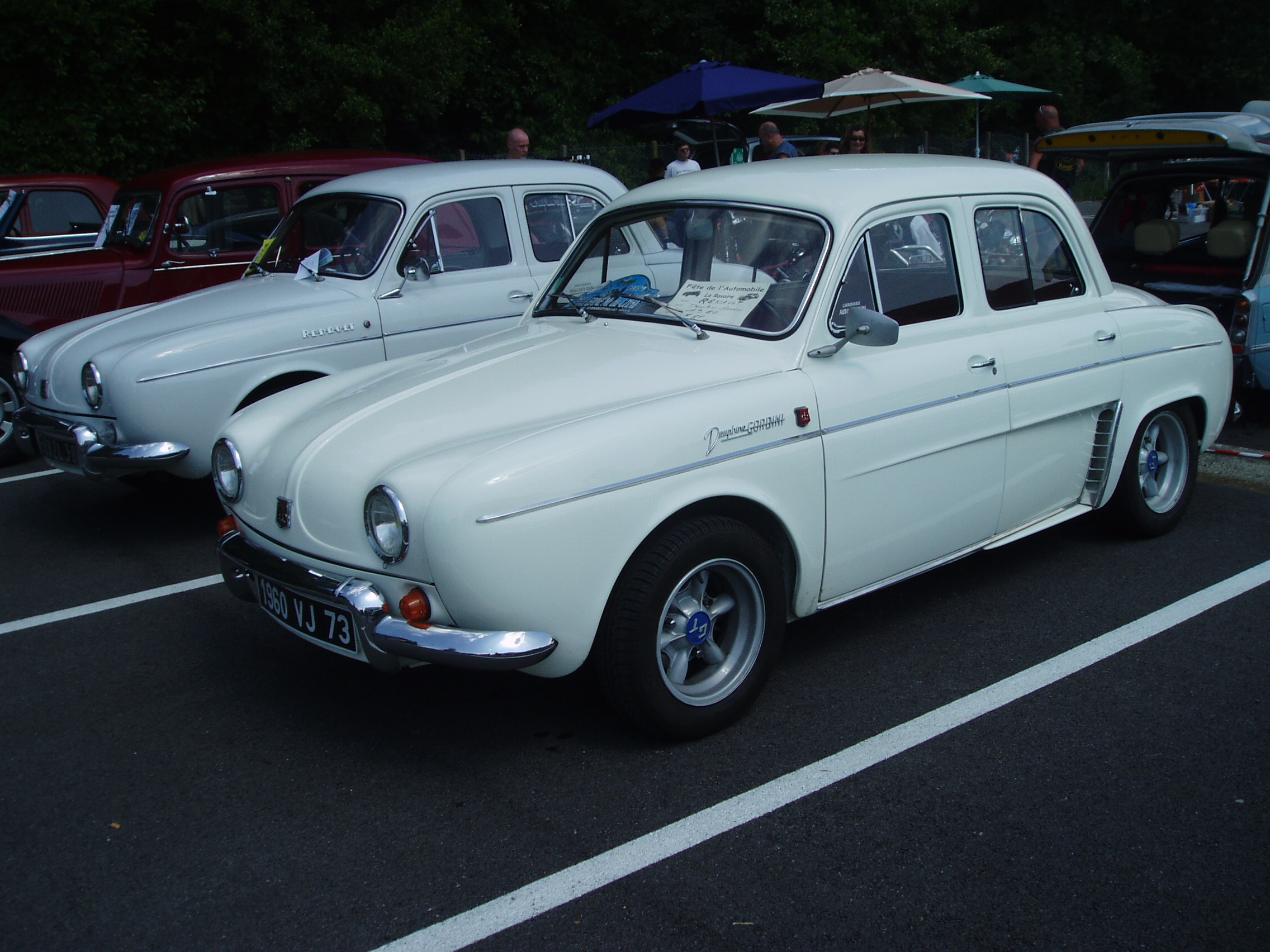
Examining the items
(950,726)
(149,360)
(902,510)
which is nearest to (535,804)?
(950,726)

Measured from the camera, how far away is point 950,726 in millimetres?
3590

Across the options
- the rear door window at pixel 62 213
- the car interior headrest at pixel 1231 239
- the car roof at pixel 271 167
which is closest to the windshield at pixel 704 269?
the car roof at pixel 271 167

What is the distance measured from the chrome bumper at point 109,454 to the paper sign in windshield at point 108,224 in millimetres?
3220

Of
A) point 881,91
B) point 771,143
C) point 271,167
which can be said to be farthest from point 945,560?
point 881,91

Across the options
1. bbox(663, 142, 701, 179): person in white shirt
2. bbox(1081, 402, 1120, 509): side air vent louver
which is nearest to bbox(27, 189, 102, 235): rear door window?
bbox(663, 142, 701, 179): person in white shirt

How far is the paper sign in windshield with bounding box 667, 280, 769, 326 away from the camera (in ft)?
12.9

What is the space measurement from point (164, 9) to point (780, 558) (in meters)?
17.4

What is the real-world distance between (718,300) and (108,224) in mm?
6200

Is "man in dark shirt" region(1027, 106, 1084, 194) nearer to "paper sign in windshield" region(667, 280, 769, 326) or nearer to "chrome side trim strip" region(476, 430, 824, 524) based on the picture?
"paper sign in windshield" region(667, 280, 769, 326)

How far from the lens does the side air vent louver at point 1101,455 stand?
186 inches

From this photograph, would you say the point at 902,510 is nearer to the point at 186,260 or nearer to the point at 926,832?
the point at 926,832

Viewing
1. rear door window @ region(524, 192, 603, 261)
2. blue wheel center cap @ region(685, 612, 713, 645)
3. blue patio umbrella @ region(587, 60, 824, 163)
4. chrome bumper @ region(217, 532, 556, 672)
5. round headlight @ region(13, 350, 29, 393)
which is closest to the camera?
chrome bumper @ region(217, 532, 556, 672)

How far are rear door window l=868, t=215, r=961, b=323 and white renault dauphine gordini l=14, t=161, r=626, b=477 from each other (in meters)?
2.70

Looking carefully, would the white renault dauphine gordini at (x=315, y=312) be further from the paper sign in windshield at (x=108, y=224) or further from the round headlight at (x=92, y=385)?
the paper sign in windshield at (x=108, y=224)
